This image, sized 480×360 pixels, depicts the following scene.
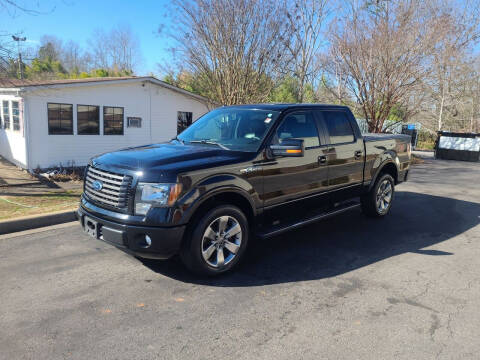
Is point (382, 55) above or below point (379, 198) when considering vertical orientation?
above

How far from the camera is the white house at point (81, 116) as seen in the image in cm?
1200

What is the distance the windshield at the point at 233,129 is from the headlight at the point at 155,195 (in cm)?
110

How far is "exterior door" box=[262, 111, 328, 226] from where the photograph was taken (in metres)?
4.51

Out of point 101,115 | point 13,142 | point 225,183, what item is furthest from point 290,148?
point 13,142

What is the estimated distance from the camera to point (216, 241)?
403 centimetres

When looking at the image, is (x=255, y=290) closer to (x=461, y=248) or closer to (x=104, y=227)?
(x=104, y=227)

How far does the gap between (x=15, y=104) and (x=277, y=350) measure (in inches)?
526

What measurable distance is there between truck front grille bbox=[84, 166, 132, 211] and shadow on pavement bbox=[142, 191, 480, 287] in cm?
96

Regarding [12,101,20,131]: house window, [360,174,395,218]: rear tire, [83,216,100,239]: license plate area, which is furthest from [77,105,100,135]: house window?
[360,174,395,218]: rear tire

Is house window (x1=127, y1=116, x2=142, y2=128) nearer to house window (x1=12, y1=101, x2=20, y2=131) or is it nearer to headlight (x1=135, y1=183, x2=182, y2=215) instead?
house window (x1=12, y1=101, x2=20, y2=131)

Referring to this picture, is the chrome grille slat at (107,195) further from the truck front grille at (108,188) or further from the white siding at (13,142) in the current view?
the white siding at (13,142)

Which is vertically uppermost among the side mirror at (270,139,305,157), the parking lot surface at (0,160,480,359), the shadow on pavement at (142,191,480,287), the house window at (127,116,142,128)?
the house window at (127,116,142,128)

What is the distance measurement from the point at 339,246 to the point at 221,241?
6.47ft

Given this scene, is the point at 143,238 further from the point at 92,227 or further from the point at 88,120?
the point at 88,120
